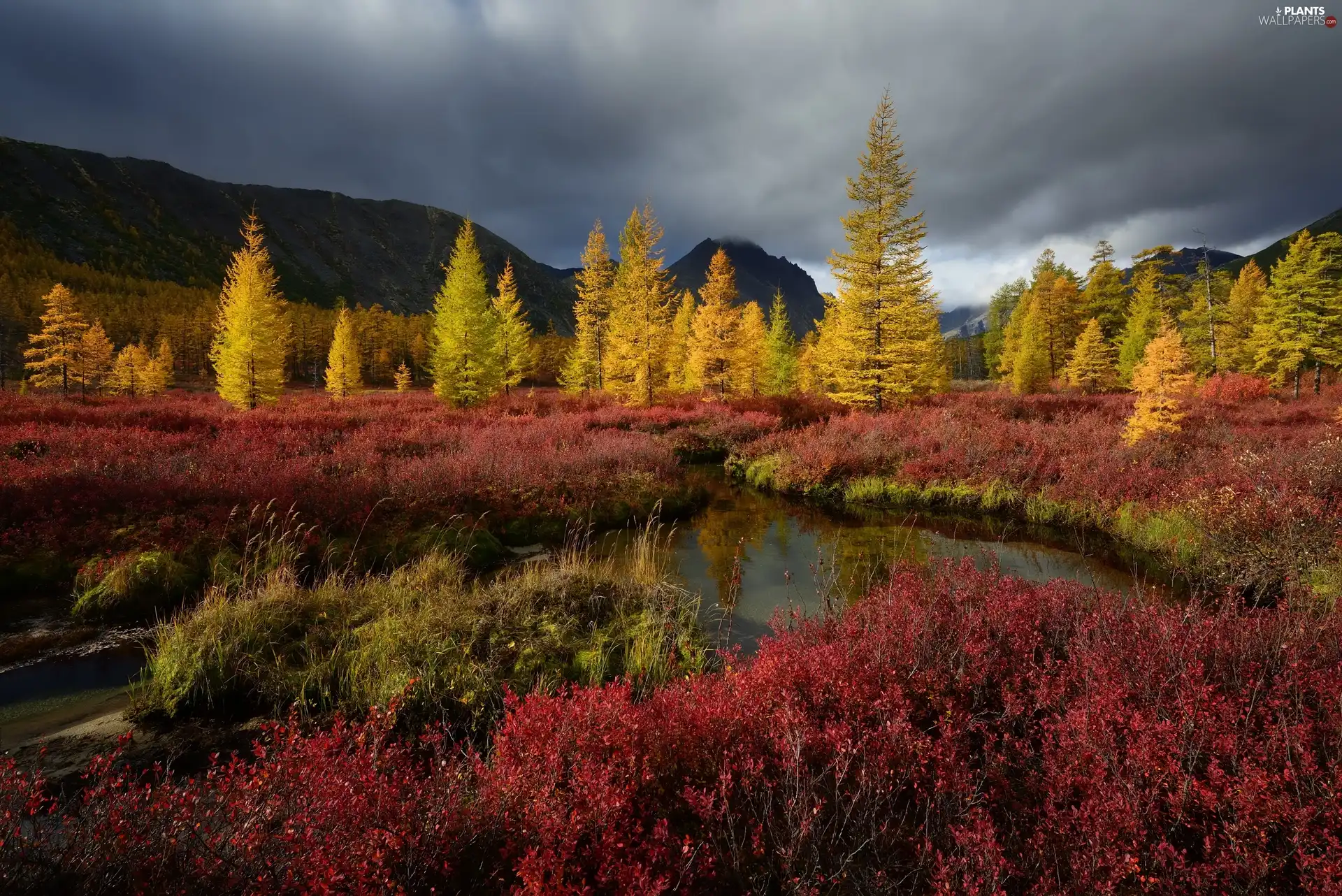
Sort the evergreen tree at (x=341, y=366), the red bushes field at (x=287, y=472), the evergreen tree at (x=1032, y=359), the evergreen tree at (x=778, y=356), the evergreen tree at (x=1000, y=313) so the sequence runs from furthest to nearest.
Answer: the evergreen tree at (x=1000, y=313), the evergreen tree at (x=778, y=356), the evergreen tree at (x=1032, y=359), the evergreen tree at (x=341, y=366), the red bushes field at (x=287, y=472)

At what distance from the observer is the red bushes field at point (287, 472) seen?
8383mm

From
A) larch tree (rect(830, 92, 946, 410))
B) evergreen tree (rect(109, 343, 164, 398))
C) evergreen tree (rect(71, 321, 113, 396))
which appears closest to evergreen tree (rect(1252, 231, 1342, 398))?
larch tree (rect(830, 92, 946, 410))

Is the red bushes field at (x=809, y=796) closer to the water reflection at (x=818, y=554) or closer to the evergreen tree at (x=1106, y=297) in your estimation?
the water reflection at (x=818, y=554)

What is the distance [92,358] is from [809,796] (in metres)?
65.4

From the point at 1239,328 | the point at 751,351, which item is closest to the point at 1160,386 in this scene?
the point at 751,351

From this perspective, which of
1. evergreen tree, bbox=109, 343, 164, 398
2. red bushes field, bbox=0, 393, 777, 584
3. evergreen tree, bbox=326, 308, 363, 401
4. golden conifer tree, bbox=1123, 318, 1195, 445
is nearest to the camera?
red bushes field, bbox=0, 393, 777, 584

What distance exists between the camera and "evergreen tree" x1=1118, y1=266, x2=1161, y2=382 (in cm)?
3956

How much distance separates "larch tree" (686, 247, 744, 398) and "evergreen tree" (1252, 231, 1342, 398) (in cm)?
3264

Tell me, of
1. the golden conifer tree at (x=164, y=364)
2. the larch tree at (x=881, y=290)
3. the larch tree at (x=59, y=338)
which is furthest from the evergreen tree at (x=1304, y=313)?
the golden conifer tree at (x=164, y=364)

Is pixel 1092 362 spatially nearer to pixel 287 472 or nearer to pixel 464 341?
pixel 464 341

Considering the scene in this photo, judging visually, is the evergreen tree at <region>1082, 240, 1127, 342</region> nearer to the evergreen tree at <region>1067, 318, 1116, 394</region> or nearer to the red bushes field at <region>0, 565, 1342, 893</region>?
the evergreen tree at <region>1067, 318, 1116, 394</region>

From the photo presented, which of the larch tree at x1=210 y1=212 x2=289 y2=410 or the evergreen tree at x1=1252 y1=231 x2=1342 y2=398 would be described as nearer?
the larch tree at x1=210 y1=212 x2=289 y2=410

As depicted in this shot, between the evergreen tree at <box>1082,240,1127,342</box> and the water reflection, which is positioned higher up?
the evergreen tree at <box>1082,240,1127,342</box>

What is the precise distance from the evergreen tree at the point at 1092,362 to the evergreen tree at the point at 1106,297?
20.8 ft
